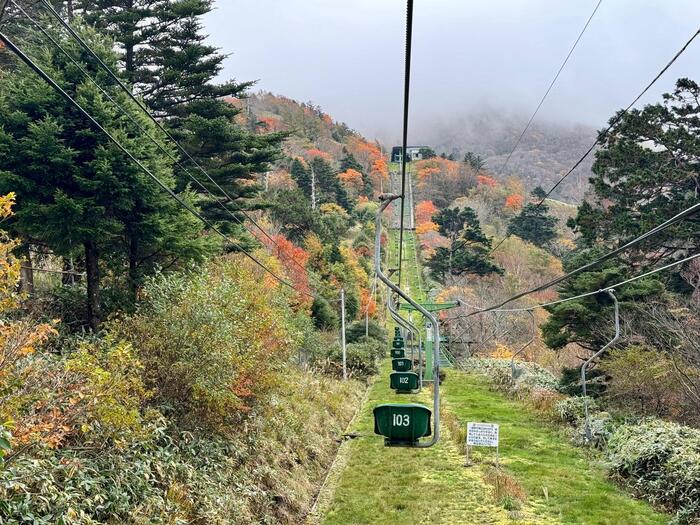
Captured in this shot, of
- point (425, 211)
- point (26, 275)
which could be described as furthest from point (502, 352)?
point (425, 211)

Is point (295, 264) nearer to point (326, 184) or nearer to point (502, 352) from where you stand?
point (502, 352)

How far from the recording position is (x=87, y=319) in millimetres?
12352

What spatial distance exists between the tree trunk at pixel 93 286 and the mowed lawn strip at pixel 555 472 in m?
10.3

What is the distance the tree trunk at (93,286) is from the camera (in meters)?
11.9

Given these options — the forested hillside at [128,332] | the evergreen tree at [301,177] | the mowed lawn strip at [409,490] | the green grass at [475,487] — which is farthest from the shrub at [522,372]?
the evergreen tree at [301,177]

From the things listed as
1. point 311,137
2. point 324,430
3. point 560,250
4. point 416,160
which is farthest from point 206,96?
point 416,160

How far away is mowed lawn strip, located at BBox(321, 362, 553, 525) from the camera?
36.8 feet

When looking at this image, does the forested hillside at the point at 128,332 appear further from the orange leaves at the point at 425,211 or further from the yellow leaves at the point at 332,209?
the orange leaves at the point at 425,211

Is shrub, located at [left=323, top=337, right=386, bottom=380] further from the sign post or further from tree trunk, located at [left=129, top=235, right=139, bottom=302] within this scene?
tree trunk, located at [left=129, top=235, right=139, bottom=302]

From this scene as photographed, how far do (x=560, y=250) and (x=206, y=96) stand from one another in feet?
142

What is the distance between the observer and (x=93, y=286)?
12211mm

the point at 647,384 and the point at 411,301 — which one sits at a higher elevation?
the point at 411,301

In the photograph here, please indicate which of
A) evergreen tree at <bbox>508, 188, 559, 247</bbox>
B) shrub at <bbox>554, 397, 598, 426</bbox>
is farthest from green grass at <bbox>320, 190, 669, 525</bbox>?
evergreen tree at <bbox>508, 188, 559, 247</bbox>

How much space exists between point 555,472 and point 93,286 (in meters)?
12.1
